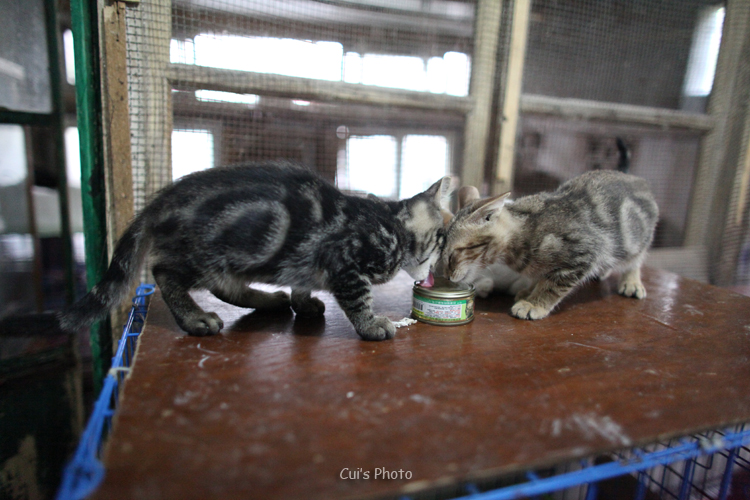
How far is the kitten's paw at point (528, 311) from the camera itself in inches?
59.6

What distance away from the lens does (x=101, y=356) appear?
176 cm

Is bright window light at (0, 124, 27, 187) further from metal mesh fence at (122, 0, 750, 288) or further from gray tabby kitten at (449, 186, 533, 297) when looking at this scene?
gray tabby kitten at (449, 186, 533, 297)

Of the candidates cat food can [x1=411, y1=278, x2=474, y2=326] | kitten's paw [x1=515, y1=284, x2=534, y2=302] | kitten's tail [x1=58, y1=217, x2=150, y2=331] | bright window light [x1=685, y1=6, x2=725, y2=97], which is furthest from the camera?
bright window light [x1=685, y1=6, x2=725, y2=97]

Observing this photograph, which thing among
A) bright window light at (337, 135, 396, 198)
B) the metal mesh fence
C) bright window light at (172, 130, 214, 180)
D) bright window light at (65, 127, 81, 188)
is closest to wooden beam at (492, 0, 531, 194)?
the metal mesh fence

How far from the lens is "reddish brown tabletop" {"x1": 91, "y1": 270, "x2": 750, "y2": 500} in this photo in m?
0.70

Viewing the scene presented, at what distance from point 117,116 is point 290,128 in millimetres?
934

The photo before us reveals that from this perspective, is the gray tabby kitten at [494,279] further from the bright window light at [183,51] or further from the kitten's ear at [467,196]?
the bright window light at [183,51]

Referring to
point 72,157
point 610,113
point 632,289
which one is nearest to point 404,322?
point 632,289

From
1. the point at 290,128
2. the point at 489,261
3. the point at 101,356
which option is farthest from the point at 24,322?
the point at 489,261

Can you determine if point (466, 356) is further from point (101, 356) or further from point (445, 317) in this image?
point (101, 356)

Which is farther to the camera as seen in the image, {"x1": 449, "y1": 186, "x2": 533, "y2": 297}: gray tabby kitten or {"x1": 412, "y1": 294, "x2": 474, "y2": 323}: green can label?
{"x1": 449, "y1": 186, "x2": 533, "y2": 297}: gray tabby kitten

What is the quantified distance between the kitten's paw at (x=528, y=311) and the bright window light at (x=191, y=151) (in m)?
1.46

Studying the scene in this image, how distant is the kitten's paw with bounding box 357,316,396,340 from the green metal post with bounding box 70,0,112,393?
1.17 m

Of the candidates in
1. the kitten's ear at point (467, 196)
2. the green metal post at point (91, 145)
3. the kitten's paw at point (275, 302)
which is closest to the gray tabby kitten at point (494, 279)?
the kitten's ear at point (467, 196)
